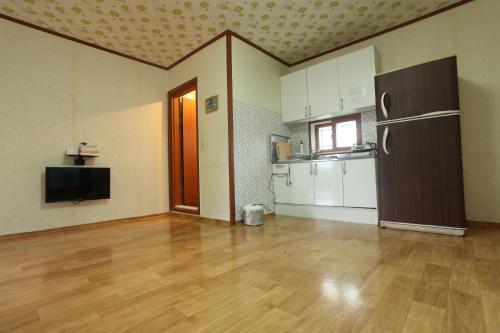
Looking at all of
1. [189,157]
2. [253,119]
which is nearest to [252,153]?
[253,119]

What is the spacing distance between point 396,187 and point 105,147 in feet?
12.8

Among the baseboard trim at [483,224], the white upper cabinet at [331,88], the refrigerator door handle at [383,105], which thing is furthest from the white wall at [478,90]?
the refrigerator door handle at [383,105]

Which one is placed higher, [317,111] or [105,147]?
[317,111]

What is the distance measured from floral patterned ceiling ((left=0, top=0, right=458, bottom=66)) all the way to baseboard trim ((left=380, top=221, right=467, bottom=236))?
2579mm

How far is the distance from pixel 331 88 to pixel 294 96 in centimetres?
63

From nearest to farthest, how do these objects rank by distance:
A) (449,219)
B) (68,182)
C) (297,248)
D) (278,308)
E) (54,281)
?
(278,308) → (54,281) → (297,248) → (449,219) → (68,182)

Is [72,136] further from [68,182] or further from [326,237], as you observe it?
[326,237]

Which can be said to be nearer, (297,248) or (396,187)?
(297,248)

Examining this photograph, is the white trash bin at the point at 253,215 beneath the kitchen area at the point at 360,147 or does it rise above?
beneath

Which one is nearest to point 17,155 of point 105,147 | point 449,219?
point 105,147

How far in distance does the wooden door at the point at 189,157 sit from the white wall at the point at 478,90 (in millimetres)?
4030

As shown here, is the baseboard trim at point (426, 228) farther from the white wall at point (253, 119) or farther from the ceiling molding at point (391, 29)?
the ceiling molding at point (391, 29)

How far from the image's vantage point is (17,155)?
2793 mm

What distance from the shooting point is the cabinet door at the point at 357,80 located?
314cm
